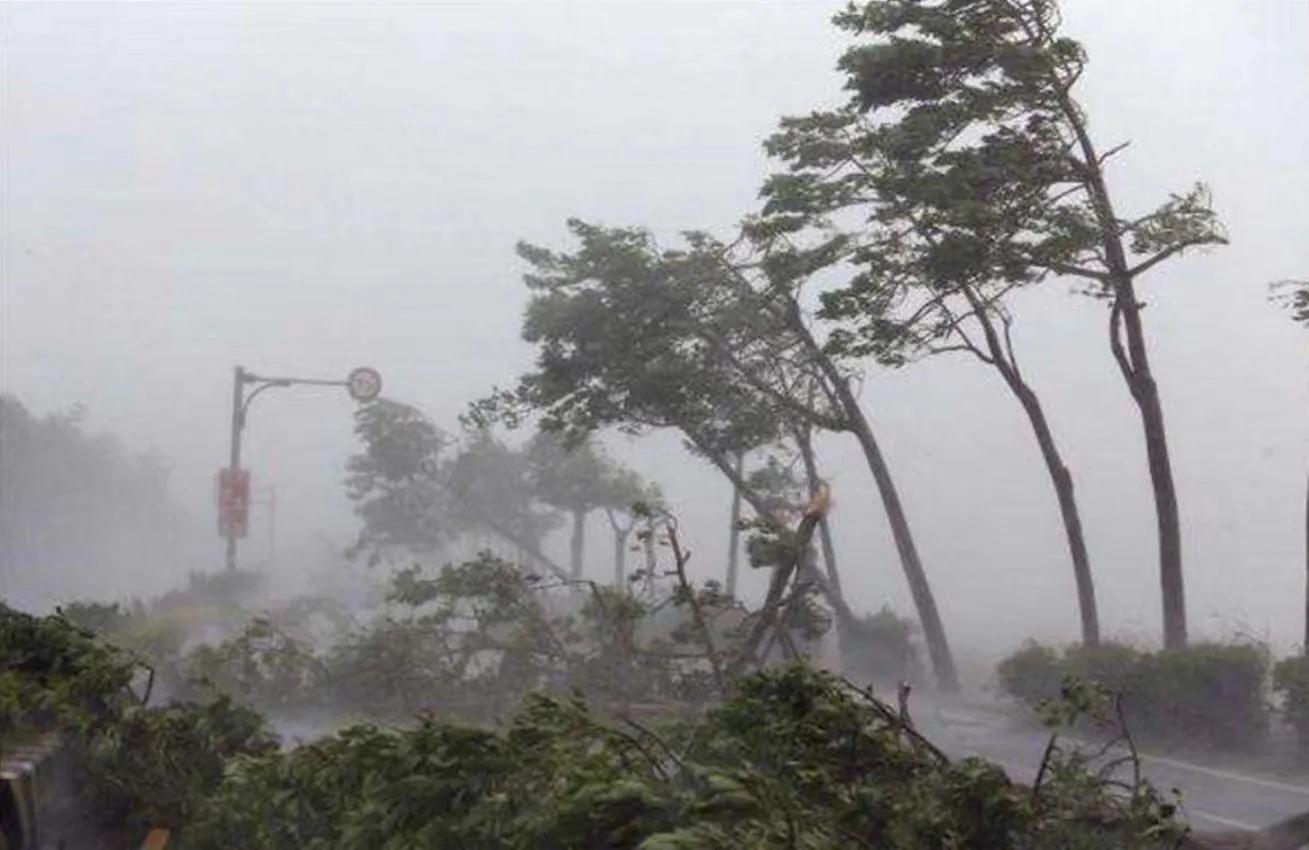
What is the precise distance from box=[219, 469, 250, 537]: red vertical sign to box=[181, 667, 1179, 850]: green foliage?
20.8 meters

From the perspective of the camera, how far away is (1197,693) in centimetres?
1542

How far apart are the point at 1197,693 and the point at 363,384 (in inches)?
554

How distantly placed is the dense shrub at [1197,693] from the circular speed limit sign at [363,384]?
12.6 m

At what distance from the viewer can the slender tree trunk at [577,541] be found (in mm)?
27959

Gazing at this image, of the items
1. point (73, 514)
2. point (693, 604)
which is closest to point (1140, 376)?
point (693, 604)

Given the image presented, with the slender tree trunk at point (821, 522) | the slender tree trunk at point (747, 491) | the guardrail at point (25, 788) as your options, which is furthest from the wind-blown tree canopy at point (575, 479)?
the guardrail at point (25, 788)

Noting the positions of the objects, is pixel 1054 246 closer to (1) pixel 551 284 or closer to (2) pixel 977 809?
(1) pixel 551 284

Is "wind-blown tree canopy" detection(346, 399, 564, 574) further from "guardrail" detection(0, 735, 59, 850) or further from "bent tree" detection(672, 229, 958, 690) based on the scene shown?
"guardrail" detection(0, 735, 59, 850)

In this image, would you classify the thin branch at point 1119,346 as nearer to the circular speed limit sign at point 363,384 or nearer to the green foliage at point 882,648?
the green foliage at point 882,648

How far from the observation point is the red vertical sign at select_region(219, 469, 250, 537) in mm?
27406

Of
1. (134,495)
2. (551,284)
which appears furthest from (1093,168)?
(134,495)

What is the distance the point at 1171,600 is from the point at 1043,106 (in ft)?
16.1

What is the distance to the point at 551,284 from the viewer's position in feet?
72.3

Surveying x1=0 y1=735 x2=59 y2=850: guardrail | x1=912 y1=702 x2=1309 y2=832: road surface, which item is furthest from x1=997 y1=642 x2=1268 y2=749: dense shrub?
x1=0 y1=735 x2=59 y2=850: guardrail
